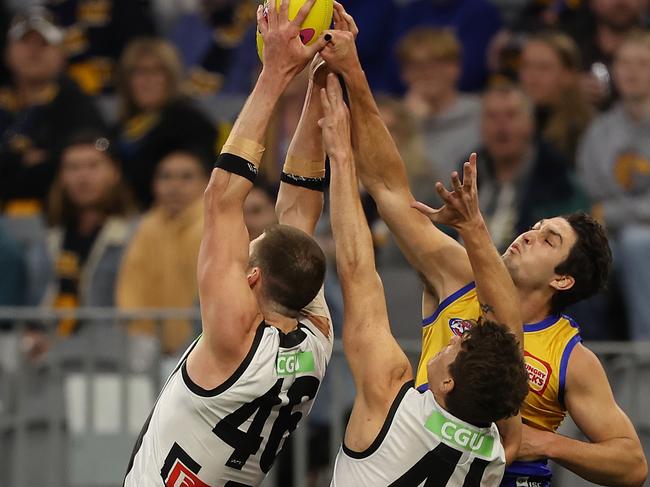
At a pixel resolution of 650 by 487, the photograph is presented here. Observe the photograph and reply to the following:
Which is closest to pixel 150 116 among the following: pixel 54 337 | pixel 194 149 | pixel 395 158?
pixel 194 149

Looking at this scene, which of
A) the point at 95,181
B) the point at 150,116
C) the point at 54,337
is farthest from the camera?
the point at 150,116

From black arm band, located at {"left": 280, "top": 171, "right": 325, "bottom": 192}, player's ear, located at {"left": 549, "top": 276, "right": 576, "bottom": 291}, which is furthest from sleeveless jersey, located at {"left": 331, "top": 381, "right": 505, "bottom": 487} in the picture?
black arm band, located at {"left": 280, "top": 171, "right": 325, "bottom": 192}

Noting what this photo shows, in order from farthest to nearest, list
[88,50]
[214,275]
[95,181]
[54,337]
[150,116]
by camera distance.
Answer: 1. [88,50]
2. [150,116]
3. [95,181]
4. [54,337]
5. [214,275]

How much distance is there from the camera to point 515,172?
35.1ft

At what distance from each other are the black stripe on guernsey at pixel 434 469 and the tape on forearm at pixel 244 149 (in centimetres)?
144

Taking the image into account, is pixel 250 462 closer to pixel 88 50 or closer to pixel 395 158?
pixel 395 158

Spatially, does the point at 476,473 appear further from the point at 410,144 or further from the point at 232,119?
the point at 232,119

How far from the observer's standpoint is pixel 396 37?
1312 cm

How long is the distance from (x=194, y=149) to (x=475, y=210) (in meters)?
5.90

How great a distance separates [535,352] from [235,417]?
4.63 ft

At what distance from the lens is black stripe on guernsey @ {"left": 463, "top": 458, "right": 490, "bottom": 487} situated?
19.5 ft

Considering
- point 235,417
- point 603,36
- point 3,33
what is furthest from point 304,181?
point 3,33

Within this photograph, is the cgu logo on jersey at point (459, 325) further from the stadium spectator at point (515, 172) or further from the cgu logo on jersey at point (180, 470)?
the stadium spectator at point (515, 172)

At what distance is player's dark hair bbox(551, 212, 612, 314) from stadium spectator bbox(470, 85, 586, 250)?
3.37 meters
